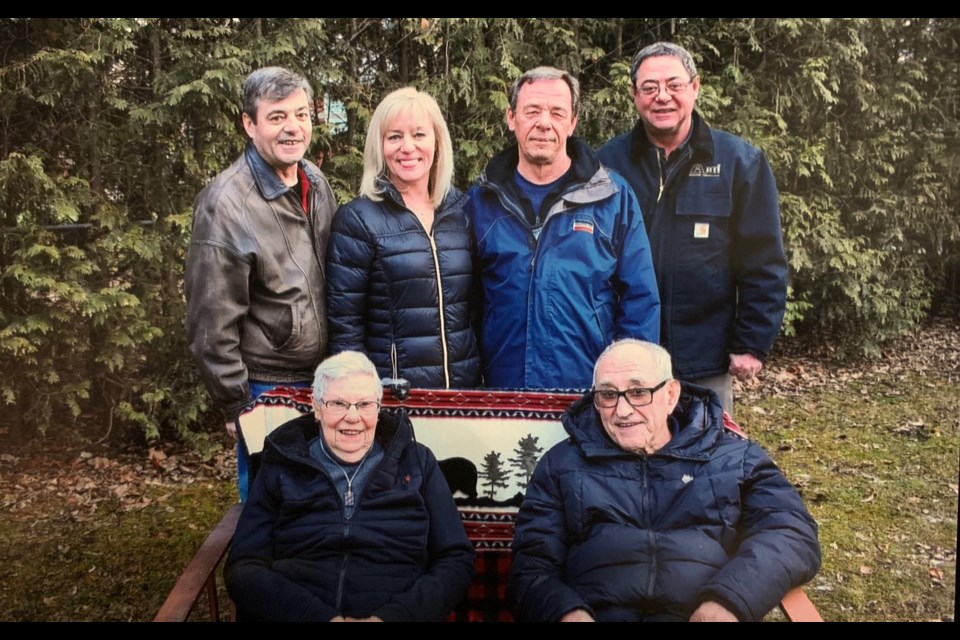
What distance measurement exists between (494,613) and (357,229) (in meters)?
1.00

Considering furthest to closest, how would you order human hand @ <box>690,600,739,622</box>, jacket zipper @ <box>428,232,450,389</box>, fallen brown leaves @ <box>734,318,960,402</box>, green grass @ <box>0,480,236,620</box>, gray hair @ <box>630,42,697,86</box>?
fallen brown leaves @ <box>734,318,960,402</box> < green grass @ <box>0,480,236,620</box> < gray hair @ <box>630,42,697,86</box> < jacket zipper @ <box>428,232,450,389</box> < human hand @ <box>690,600,739,622</box>

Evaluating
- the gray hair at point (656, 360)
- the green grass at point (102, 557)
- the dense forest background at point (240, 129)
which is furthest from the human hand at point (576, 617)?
the dense forest background at point (240, 129)

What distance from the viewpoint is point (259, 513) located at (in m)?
1.76

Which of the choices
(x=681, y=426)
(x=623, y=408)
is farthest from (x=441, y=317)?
(x=681, y=426)

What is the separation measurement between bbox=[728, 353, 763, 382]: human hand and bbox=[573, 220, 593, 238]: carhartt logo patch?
2.14ft

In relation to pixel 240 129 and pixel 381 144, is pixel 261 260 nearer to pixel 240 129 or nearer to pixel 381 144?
pixel 381 144

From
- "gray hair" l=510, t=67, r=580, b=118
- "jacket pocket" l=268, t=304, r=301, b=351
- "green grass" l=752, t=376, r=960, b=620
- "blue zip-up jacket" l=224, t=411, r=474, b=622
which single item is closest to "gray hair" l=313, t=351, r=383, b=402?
"blue zip-up jacket" l=224, t=411, r=474, b=622

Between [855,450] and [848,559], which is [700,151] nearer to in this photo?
[848,559]

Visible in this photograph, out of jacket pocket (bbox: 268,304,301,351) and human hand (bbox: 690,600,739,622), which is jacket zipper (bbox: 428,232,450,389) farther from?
human hand (bbox: 690,600,739,622)

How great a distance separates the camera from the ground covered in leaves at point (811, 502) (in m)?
2.31

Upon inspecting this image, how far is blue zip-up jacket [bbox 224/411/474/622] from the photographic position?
172cm

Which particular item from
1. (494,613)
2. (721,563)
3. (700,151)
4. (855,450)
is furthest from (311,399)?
(855,450)

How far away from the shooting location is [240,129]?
266cm

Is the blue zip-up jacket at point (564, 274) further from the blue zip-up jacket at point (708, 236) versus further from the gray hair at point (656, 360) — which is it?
the gray hair at point (656, 360)
